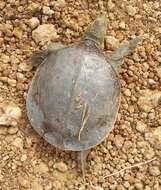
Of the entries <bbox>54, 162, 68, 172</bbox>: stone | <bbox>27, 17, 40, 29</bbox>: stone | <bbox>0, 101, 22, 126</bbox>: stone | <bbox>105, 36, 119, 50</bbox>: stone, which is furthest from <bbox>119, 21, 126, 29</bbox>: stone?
<bbox>54, 162, 68, 172</bbox>: stone

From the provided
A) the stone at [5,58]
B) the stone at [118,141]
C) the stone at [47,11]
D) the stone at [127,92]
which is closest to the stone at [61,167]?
the stone at [118,141]

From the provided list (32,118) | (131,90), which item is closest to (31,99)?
(32,118)

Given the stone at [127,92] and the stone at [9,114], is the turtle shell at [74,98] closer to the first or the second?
the stone at [9,114]

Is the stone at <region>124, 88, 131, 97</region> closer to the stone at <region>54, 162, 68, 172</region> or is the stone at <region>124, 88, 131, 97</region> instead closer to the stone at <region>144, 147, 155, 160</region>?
the stone at <region>144, 147, 155, 160</region>

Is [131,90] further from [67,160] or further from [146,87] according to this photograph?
[67,160]

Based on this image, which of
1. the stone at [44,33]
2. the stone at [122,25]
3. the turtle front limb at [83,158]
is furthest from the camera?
the stone at [122,25]

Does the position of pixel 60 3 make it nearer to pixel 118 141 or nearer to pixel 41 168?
pixel 118 141

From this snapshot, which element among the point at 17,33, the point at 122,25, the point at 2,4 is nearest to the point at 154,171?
the point at 122,25
